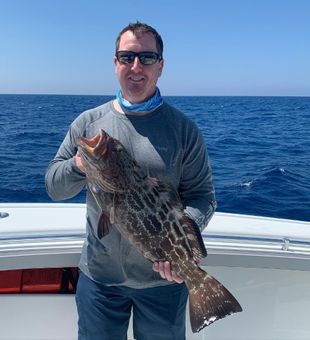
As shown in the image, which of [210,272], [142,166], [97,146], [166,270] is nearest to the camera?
[97,146]

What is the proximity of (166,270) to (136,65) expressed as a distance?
1.04m

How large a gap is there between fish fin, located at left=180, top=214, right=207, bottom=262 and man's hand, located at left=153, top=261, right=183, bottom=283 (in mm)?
135

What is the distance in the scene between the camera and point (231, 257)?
285cm

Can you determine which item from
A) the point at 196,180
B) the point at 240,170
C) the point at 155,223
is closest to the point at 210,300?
the point at 155,223

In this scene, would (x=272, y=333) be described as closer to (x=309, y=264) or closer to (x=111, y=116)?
(x=309, y=264)

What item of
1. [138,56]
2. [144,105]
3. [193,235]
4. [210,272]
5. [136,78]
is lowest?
[210,272]

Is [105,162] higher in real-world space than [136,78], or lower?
lower

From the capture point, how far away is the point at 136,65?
85.1 inches

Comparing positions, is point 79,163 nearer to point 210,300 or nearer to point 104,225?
point 104,225

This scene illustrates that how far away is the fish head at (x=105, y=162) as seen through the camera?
2.01 metres

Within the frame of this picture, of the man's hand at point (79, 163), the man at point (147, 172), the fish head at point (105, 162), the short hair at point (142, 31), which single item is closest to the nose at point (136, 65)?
the man at point (147, 172)

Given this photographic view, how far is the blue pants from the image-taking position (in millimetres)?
2322

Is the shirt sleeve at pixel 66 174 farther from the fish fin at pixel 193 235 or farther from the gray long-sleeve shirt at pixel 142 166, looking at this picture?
the fish fin at pixel 193 235

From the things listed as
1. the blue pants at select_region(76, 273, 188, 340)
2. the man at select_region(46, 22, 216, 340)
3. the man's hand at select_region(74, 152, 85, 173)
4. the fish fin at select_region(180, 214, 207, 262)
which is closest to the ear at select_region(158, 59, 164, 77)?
the man at select_region(46, 22, 216, 340)
